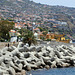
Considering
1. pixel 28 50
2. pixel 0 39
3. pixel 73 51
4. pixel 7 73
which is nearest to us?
pixel 7 73

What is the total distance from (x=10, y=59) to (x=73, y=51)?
11.4 metres

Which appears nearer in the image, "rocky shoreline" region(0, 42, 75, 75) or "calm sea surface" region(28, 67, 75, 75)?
"rocky shoreline" region(0, 42, 75, 75)

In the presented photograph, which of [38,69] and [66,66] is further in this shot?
[66,66]

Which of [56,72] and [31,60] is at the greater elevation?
[31,60]

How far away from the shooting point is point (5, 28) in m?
50.7

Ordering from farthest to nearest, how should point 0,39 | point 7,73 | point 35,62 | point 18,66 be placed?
1. point 0,39
2. point 35,62
3. point 18,66
4. point 7,73

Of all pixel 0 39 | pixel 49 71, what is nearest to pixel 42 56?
pixel 49 71

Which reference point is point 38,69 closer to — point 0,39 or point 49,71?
point 49,71

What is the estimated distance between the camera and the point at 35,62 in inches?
875

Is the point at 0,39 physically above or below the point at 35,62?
below

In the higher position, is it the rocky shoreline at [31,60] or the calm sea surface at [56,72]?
the rocky shoreline at [31,60]

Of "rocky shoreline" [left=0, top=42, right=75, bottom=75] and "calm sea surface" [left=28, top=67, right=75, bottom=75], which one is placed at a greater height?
"rocky shoreline" [left=0, top=42, right=75, bottom=75]

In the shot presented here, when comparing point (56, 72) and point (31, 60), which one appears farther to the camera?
point (31, 60)

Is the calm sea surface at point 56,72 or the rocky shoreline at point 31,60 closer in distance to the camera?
the rocky shoreline at point 31,60
